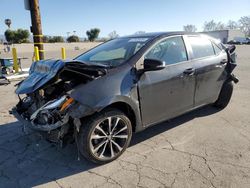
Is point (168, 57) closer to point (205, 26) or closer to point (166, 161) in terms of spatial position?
point (166, 161)

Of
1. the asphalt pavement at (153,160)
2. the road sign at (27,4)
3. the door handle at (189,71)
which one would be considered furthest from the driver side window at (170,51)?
the road sign at (27,4)

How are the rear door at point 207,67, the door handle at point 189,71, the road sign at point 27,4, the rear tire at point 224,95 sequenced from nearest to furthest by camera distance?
1. the door handle at point 189,71
2. the rear door at point 207,67
3. the rear tire at point 224,95
4. the road sign at point 27,4

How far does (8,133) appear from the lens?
413 cm

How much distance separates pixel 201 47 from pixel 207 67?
1.30 ft

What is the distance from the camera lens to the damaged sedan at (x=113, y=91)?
287 cm

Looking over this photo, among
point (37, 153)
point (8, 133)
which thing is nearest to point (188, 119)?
point (37, 153)

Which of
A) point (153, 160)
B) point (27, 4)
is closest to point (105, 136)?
point (153, 160)

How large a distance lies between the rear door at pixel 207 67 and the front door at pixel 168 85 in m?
0.21

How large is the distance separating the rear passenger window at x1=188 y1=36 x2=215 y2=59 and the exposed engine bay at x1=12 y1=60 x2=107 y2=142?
6.24 feet

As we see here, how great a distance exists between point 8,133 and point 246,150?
3.93 m

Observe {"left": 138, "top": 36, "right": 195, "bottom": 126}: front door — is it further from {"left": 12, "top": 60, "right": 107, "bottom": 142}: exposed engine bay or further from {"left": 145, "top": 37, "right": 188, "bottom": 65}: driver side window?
{"left": 12, "top": 60, "right": 107, "bottom": 142}: exposed engine bay

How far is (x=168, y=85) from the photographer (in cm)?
357

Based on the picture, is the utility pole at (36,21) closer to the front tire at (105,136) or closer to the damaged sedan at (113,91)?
the damaged sedan at (113,91)

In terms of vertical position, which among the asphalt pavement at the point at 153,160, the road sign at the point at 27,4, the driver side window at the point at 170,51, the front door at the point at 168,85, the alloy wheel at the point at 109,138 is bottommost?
the asphalt pavement at the point at 153,160
